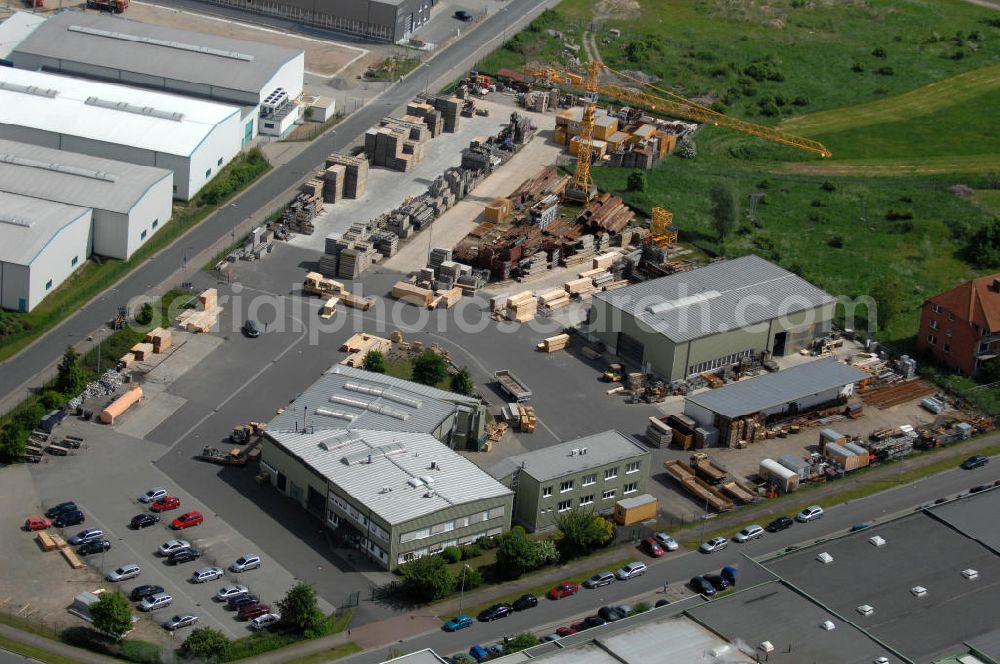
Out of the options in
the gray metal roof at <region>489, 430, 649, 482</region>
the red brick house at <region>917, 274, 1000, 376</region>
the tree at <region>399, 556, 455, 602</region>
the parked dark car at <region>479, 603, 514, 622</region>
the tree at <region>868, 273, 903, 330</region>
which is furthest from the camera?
the tree at <region>868, 273, 903, 330</region>

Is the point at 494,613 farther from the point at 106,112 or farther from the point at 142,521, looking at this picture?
the point at 106,112

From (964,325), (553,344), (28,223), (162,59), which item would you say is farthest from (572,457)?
(162,59)

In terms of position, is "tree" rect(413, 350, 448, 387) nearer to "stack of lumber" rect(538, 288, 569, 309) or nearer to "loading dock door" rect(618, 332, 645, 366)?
"loading dock door" rect(618, 332, 645, 366)

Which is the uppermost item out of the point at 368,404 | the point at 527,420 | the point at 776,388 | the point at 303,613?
the point at 368,404

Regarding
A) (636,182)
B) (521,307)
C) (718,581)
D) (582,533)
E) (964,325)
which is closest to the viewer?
(718,581)

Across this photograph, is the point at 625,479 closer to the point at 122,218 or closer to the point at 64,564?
the point at 64,564

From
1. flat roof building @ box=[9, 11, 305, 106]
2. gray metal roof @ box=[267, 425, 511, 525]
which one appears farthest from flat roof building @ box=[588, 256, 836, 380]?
flat roof building @ box=[9, 11, 305, 106]
